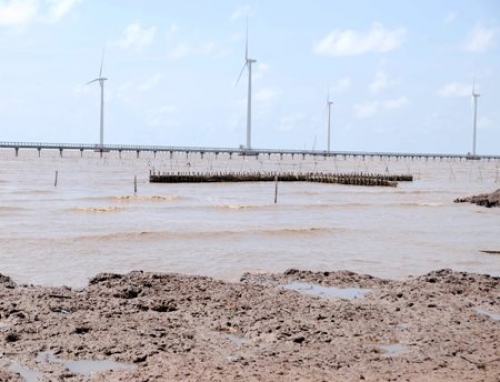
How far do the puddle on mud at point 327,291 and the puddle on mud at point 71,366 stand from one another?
20.6 feet

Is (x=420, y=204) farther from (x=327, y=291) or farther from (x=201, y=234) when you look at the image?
(x=327, y=291)

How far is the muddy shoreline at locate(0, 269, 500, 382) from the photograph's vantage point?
9516 mm

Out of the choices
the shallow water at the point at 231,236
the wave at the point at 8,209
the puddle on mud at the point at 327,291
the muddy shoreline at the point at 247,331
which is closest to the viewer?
the muddy shoreline at the point at 247,331

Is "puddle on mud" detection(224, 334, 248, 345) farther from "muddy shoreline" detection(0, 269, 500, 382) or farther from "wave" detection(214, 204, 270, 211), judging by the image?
"wave" detection(214, 204, 270, 211)

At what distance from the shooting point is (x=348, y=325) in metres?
12.0

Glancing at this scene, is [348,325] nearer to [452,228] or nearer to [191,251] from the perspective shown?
[191,251]

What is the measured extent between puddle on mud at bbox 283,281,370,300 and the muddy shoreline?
0.14ft

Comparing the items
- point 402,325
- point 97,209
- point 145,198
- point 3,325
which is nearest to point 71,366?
point 3,325

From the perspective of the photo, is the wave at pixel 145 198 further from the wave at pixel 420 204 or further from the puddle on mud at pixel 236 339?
the puddle on mud at pixel 236 339

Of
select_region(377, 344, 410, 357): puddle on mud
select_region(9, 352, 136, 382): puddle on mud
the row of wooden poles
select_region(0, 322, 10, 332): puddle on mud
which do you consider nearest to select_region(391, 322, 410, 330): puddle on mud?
select_region(377, 344, 410, 357): puddle on mud

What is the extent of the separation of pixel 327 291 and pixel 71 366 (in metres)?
7.19

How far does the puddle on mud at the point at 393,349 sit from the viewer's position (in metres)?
10.5

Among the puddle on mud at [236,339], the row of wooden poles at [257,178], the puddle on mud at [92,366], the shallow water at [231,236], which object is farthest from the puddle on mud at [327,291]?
the row of wooden poles at [257,178]

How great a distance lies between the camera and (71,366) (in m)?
9.71
